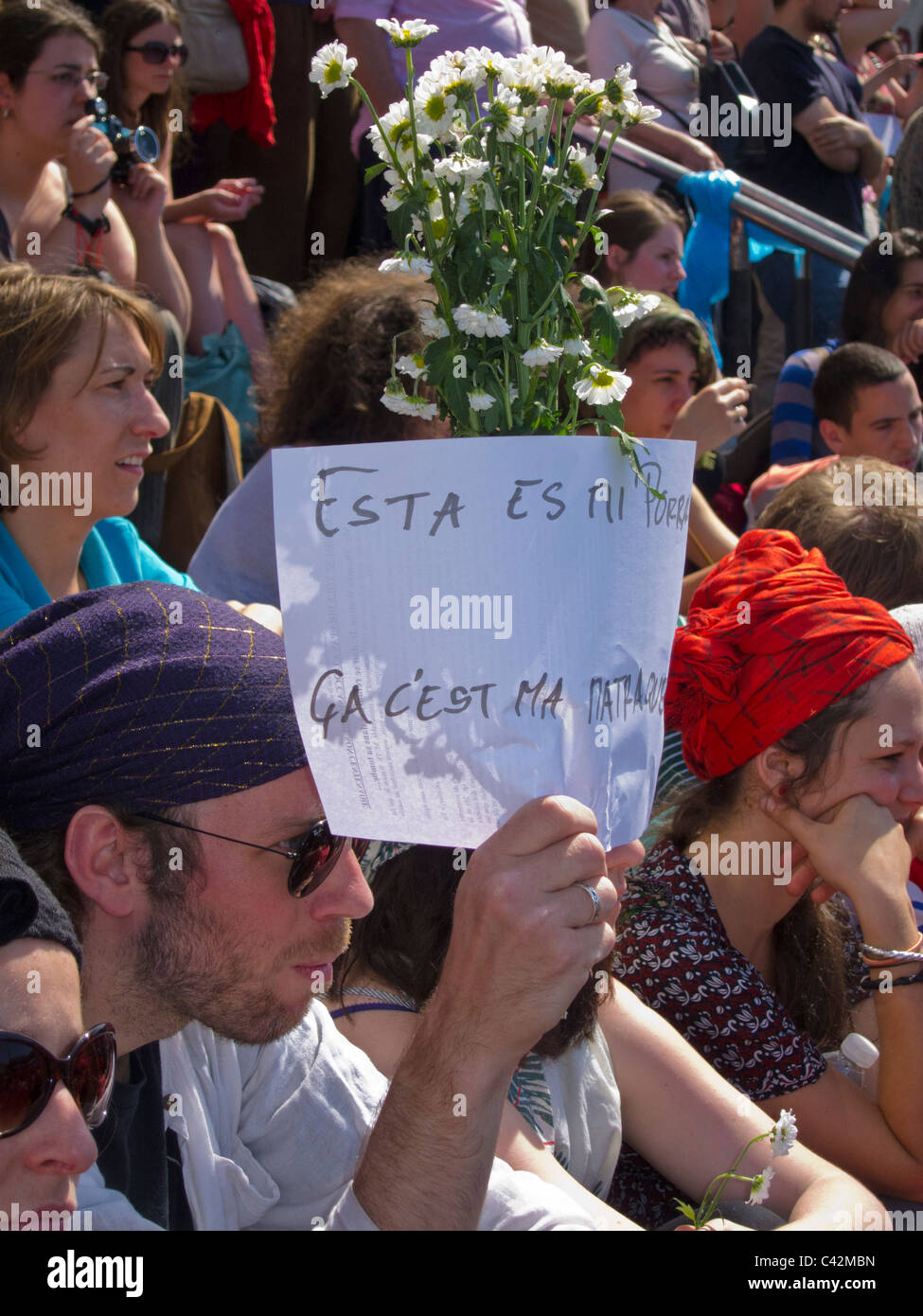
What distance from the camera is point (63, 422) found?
3.23 metres

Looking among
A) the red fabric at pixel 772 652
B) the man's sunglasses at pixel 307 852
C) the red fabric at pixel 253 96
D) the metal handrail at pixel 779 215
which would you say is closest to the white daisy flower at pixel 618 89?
the man's sunglasses at pixel 307 852

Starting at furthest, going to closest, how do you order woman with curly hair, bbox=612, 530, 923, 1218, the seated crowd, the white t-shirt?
1. the white t-shirt
2. woman with curly hair, bbox=612, 530, 923, 1218
3. the seated crowd

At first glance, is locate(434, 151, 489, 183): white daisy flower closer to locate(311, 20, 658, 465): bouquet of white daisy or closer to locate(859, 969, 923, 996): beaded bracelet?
locate(311, 20, 658, 465): bouquet of white daisy

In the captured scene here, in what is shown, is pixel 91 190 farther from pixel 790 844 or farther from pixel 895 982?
pixel 895 982

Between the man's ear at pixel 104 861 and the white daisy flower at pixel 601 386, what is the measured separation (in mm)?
836

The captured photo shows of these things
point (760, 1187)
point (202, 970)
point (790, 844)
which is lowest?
point (760, 1187)

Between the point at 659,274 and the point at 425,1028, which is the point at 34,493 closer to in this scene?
the point at 425,1028

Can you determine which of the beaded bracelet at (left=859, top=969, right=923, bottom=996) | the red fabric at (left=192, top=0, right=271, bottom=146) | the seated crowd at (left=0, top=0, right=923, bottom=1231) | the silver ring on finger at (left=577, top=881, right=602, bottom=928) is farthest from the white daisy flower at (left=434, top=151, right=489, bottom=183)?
the red fabric at (left=192, top=0, right=271, bottom=146)

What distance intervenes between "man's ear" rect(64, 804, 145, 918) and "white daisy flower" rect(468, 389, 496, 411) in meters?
0.75

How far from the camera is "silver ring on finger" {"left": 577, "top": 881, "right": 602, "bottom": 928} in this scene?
58.9 inches

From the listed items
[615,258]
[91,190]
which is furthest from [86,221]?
[615,258]

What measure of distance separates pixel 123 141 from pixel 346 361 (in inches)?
69.1

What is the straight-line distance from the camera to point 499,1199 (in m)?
1.93

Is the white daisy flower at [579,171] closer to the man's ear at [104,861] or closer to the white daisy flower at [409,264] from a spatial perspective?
the white daisy flower at [409,264]
